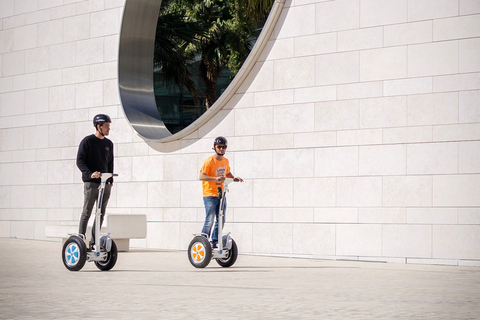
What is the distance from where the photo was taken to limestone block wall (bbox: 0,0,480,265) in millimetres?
11570

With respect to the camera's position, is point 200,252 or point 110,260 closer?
point 110,260

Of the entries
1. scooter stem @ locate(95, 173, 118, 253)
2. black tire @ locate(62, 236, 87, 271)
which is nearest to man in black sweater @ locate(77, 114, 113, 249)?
scooter stem @ locate(95, 173, 118, 253)

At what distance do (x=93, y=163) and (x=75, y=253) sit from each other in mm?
1207

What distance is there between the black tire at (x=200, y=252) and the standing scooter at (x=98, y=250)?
3.55 ft

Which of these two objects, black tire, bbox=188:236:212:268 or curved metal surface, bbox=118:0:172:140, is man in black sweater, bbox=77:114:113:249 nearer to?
black tire, bbox=188:236:212:268

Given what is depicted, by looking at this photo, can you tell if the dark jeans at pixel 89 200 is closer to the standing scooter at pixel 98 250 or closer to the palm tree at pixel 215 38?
the standing scooter at pixel 98 250

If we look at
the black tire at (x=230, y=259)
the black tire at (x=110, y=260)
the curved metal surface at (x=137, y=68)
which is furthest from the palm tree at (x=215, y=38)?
the black tire at (x=110, y=260)

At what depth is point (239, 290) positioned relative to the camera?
7.84 meters

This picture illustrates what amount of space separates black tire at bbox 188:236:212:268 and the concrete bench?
315 cm

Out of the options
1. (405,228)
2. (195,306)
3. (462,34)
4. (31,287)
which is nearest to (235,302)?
(195,306)

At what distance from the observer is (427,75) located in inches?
465

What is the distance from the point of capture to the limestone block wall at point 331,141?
11.6 metres

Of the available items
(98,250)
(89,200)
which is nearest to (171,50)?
(89,200)

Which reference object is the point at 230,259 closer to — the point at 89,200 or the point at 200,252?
the point at 200,252
